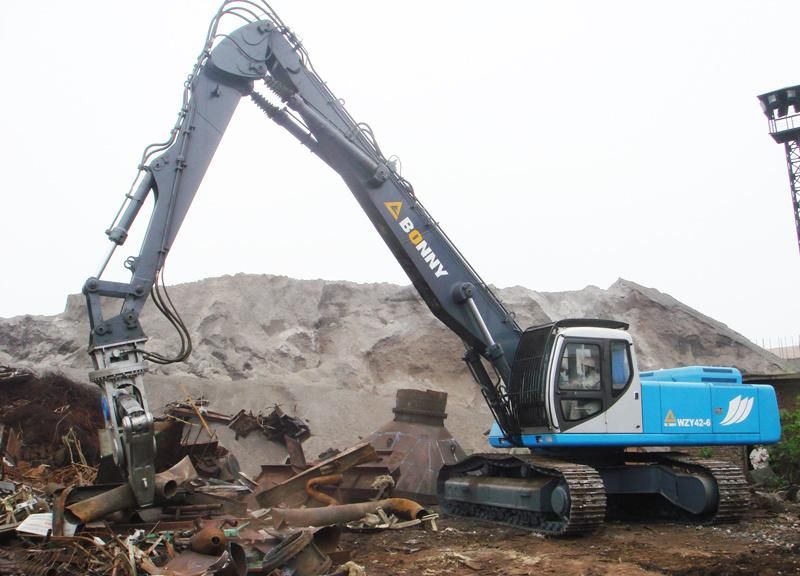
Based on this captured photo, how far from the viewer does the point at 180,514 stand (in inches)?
300

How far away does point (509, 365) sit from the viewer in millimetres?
9484

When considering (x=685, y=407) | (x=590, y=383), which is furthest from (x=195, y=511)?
(x=685, y=407)

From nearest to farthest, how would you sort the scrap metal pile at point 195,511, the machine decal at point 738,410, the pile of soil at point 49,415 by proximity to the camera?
the scrap metal pile at point 195,511 < the machine decal at point 738,410 < the pile of soil at point 49,415

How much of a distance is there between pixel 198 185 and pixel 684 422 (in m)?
6.29

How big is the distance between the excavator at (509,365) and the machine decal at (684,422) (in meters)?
0.01

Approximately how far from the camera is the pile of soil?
12.9 metres

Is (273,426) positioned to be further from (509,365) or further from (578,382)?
(578,382)

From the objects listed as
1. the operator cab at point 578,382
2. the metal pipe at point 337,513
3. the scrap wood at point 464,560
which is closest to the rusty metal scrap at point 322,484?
the metal pipe at point 337,513

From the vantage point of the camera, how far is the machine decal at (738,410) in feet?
32.0

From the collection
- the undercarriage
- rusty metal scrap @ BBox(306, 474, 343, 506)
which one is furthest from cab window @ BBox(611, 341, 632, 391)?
rusty metal scrap @ BBox(306, 474, 343, 506)

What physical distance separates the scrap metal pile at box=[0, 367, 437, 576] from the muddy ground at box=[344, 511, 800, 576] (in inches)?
17.4

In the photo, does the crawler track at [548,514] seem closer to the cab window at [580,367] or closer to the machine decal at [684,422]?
the cab window at [580,367]

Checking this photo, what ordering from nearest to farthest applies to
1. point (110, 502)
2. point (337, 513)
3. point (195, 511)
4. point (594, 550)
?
point (110, 502), point (594, 550), point (195, 511), point (337, 513)

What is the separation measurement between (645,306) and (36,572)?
22848 mm
